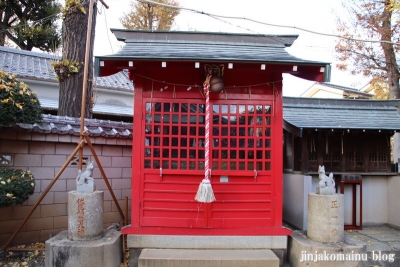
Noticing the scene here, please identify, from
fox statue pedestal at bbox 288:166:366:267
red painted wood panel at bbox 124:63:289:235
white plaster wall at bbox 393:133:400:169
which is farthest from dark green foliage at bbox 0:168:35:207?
white plaster wall at bbox 393:133:400:169

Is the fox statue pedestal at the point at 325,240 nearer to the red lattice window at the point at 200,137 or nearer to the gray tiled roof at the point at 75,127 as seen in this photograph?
the red lattice window at the point at 200,137

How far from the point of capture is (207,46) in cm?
668

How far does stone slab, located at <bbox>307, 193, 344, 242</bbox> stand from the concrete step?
106 cm

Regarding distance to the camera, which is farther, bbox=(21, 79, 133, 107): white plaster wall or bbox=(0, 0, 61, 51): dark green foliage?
bbox=(0, 0, 61, 51): dark green foliage

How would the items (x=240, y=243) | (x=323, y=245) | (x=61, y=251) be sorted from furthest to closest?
(x=240, y=243)
(x=323, y=245)
(x=61, y=251)

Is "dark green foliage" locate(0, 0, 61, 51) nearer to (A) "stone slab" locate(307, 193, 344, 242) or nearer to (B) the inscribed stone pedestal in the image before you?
(B) the inscribed stone pedestal

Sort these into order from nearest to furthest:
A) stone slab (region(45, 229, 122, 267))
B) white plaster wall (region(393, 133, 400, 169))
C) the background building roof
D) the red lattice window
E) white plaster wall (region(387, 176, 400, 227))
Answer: stone slab (region(45, 229, 122, 267)) < the red lattice window < white plaster wall (region(387, 176, 400, 227)) < white plaster wall (region(393, 133, 400, 169)) < the background building roof

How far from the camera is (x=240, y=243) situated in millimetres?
5891

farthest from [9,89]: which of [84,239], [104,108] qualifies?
[104,108]

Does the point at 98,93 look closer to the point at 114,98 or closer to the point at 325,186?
the point at 114,98

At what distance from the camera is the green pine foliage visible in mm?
5320

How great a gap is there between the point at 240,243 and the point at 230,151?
75.4 inches

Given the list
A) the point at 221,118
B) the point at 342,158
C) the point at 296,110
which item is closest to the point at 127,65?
the point at 221,118

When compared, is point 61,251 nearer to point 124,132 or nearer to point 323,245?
point 124,132
